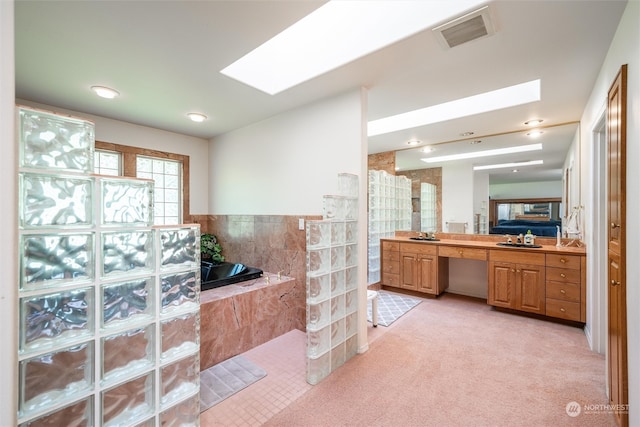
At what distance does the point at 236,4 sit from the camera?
4.97 feet

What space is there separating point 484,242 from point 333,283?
109 inches

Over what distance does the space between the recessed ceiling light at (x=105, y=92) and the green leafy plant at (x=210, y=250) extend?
6.75ft

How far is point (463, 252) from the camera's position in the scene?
3658 millimetres

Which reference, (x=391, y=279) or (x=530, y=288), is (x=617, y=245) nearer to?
(x=530, y=288)

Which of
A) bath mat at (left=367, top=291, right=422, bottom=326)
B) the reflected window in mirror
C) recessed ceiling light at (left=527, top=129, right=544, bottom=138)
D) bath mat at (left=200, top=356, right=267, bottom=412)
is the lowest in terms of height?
bath mat at (left=200, top=356, right=267, bottom=412)

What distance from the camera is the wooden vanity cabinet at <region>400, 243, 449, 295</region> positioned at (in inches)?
153

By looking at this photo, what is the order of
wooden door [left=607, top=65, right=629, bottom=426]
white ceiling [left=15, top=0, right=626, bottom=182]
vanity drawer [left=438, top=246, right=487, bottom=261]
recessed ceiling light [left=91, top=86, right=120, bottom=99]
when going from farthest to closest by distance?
vanity drawer [left=438, top=246, right=487, bottom=261], recessed ceiling light [left=91, top=86, right=120, bottom=99], white ceiling [left=15, top=0, right=626, bottom=182], wooden door [left=607, top=65, right=629, bottom=426]

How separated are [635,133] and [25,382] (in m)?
2.85

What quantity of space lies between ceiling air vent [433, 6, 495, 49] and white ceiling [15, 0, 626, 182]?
50mm

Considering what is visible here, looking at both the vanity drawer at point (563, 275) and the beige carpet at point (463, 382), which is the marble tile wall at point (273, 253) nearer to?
the beige carpet at point (463, 382)

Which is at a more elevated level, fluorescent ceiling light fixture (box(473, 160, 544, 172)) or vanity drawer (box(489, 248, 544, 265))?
fluorescent ceiling light fixture (box(473, 160, 544, 172))

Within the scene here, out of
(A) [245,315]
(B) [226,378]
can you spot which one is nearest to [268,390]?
(B) [226,378]

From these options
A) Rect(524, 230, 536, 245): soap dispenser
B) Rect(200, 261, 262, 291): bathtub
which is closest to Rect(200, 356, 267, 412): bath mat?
Rect(200, 261, 262, 291): bathtub

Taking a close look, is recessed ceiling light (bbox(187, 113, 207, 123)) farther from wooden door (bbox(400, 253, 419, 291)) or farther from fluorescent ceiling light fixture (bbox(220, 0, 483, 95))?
wooden door (bbox(400, 253, 419, 291))
